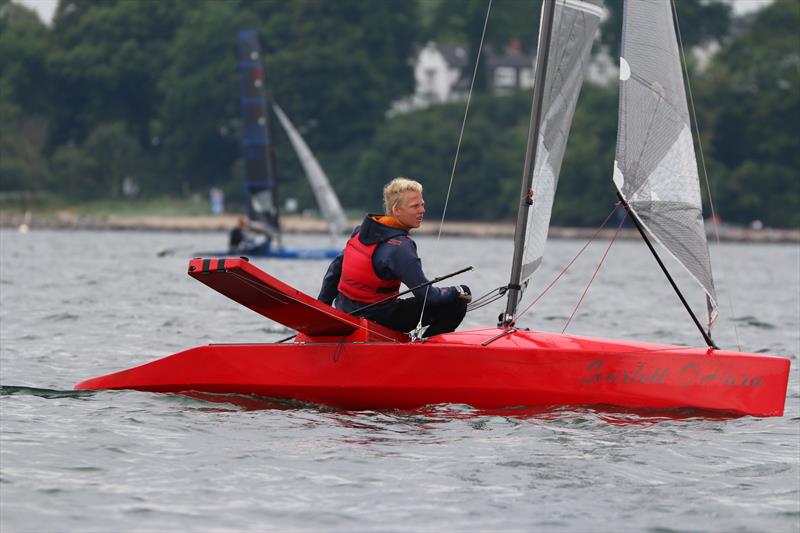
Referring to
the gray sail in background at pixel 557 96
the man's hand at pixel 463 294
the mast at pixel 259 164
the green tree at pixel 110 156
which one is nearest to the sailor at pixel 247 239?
the mast at pixel 259 164

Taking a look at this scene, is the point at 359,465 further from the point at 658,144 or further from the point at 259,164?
the point at 259,164

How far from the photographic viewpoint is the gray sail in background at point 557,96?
27.9 feet

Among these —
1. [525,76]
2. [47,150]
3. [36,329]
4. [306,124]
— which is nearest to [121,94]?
[47,150]

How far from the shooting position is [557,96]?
339 inches

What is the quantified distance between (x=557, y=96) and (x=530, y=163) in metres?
0.50

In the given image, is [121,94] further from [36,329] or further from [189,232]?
[36,329]

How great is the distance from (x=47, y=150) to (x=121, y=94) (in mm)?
5190

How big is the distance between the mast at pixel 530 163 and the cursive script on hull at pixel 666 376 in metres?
0.69

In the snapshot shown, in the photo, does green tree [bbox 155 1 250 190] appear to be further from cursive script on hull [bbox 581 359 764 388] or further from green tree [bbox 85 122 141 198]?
cursive script on hull [bbox 581 359 764 388]

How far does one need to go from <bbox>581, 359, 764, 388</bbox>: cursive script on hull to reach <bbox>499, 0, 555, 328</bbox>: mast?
2.27 ft

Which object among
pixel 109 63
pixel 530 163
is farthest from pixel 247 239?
pixel 109 63

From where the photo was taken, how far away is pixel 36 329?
13.0 m

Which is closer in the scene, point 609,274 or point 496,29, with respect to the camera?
point 609,274

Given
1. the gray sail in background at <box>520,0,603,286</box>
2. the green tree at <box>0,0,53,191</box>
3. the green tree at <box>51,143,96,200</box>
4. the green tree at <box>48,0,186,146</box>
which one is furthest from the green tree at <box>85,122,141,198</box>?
the gray sail in background at <box>520,0,603,286</box>
